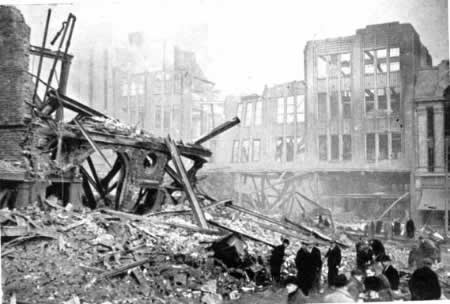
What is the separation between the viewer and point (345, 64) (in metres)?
11.8

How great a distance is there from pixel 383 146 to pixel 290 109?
8.97ft

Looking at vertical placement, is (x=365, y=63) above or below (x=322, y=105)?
above

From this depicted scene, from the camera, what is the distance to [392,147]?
1133 centimetres

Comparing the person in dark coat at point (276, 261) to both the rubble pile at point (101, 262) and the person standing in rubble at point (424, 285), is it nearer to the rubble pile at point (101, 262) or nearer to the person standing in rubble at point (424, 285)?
the rubble pile at point (101, 262)

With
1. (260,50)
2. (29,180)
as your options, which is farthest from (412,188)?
(29,180)

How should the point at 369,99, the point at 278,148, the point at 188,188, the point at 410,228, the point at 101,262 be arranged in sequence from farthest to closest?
the point at 278,148
the point at 369,99
the point at 410,228
the point at 188,188
the point at 101,262

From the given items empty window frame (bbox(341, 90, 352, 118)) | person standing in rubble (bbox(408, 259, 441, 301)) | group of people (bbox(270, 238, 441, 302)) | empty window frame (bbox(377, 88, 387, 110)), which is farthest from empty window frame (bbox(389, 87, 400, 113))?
person standing in rubble (bbox(408, 259, 441, 301))

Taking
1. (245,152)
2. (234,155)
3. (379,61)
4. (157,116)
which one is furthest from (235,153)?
(379,61)

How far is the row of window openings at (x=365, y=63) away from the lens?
1135 centimetres

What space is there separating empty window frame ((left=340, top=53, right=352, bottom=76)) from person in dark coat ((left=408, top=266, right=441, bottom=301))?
6224 millimetres

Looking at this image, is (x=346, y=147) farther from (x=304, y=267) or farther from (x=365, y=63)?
(x=304, y=267)

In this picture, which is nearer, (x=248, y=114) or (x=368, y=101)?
(x=368, y=101)

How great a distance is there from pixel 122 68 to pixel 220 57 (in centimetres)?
485

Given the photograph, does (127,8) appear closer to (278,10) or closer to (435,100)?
(278,10)
